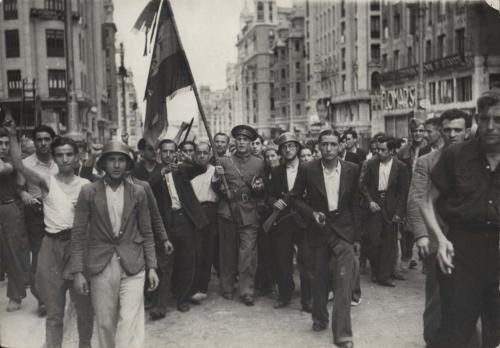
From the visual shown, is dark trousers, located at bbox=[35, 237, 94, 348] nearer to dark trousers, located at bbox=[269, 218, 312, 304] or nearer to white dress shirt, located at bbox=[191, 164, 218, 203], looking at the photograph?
dark trousers, located at bbox=[269, 218, 312, 304]

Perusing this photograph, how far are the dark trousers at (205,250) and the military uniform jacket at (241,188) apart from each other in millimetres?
310

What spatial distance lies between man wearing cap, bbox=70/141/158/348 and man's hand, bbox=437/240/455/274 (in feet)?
7.85

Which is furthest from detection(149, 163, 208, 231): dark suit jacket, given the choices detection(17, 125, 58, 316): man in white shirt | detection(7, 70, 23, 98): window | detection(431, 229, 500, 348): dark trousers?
detection(7, 70, 23, 98): window

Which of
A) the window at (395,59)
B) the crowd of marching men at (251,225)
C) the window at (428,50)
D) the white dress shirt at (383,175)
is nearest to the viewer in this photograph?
the crowd of marching men at (251,225)

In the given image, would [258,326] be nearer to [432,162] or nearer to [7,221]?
[432,162]

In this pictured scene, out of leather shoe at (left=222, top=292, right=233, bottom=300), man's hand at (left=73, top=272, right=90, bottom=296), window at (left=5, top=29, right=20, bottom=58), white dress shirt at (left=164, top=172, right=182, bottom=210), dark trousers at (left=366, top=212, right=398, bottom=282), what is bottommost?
leather shoe at (left=222, top=292, right=233, bottom=300)

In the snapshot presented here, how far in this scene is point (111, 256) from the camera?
4.73 m

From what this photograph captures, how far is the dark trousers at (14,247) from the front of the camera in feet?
23.4

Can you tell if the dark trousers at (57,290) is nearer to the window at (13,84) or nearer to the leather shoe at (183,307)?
the leather shoe at (183,307)

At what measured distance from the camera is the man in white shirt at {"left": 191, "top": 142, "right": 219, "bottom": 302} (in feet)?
25.9

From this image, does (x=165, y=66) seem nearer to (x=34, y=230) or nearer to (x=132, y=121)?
(x=34, y=230)

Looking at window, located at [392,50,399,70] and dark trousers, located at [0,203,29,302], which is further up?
window, located at [392,50,399,70]

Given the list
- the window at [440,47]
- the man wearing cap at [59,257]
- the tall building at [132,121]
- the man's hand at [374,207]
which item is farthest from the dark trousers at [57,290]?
the window at [440,47]

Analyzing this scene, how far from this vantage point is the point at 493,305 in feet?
12.4
